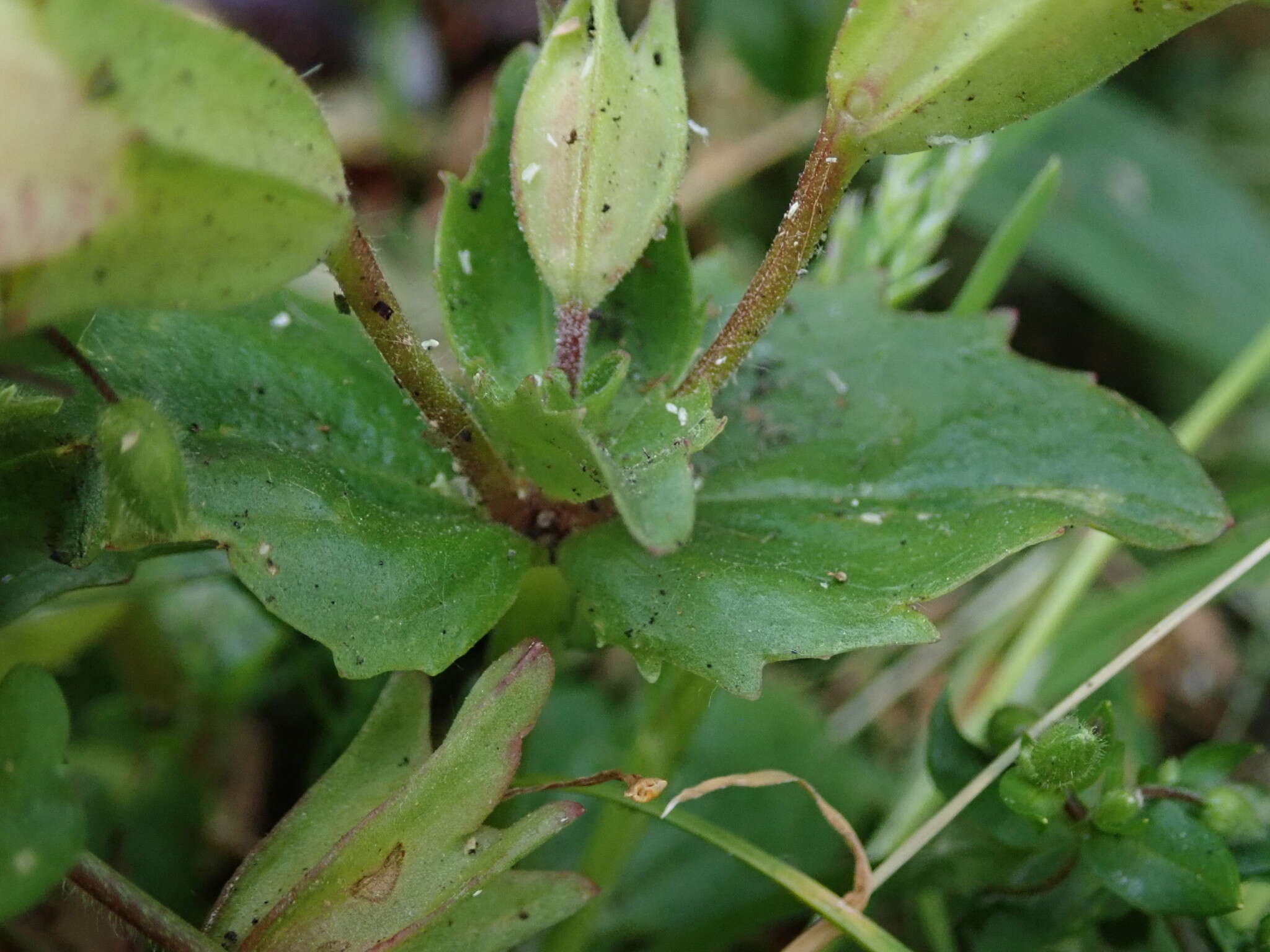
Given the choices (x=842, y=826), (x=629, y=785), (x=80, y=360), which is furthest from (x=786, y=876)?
(x=80, y=360)

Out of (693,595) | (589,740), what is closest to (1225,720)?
(589,740)

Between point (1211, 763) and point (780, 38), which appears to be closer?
point (1211, 763)

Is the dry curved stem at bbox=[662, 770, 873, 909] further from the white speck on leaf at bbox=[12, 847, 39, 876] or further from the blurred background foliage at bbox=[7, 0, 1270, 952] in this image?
the white speck on leaf at bbox=[12, 847, 39, 876]

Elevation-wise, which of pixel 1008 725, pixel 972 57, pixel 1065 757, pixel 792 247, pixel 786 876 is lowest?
pixel 786 876

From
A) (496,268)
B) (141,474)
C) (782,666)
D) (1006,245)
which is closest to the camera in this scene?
(141,474)

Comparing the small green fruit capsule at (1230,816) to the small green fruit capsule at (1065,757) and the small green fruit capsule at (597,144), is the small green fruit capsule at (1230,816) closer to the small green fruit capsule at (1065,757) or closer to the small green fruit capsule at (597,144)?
the small green fruit capsule at (1065,757)

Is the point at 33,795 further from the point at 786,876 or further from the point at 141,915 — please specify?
the point at 786,876

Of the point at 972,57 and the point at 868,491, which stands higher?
the point at 972,57
